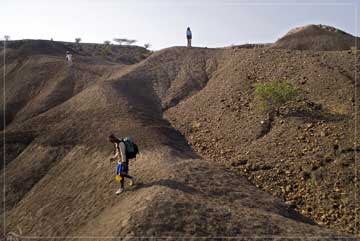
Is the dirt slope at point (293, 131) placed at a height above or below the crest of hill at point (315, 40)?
below

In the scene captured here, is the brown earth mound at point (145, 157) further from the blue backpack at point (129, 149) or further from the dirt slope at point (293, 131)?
the blue backpack at point (129, 149)

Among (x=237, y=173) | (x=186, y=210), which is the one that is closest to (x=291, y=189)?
(x=237, y=173)

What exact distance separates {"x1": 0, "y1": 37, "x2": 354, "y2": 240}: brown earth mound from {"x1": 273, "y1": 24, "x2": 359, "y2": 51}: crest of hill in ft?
16.9

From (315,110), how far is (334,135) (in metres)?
1.83

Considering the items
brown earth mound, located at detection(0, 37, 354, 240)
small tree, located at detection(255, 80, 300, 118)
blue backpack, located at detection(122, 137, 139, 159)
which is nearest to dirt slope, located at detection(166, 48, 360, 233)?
brown earth mound, located at detection(0, 37, 354, 240)

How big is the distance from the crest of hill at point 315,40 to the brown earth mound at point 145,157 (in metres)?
5.14

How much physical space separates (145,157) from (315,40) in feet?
57.0

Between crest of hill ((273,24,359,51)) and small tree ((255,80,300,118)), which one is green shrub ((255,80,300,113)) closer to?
small tree ((255,80,300,118))

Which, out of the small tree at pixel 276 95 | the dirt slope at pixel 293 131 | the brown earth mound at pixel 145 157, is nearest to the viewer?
the brown earth mound at pixel 145 157

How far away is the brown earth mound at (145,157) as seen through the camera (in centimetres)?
757

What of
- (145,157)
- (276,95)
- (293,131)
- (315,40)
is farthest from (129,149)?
(315,40)

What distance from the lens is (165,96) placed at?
59.4 ft

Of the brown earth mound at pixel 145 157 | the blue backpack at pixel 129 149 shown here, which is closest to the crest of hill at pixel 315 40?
the brown earth mound at pixel 145 157

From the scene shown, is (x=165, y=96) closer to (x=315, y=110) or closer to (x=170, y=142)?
(x=170, y=142)
